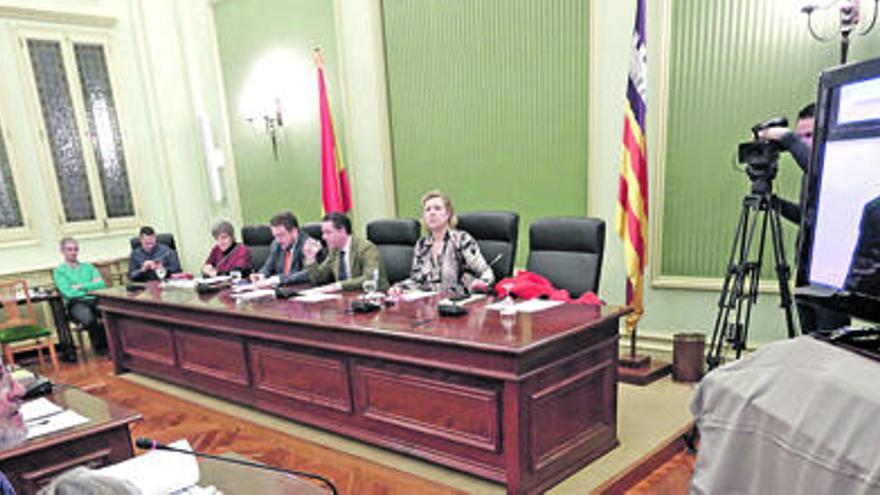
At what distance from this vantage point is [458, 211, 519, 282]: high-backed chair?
3.21m

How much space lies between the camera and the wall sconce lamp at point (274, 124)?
5387 millimetres

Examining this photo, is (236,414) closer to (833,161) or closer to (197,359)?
(197,359)

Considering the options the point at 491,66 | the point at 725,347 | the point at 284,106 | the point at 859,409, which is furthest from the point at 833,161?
the point at 284,106

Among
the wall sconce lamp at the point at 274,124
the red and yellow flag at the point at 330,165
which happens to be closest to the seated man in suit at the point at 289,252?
the red and yellow flag at the point at 330,165

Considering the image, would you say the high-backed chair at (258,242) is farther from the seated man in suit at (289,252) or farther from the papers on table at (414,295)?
the papers on table at (414,295)

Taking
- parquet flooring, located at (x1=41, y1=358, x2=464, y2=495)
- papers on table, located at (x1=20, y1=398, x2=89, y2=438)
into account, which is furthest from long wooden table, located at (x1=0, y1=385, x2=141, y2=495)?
parquet flooring, located at (x1=41, y1=358, x2=464, y2=495)

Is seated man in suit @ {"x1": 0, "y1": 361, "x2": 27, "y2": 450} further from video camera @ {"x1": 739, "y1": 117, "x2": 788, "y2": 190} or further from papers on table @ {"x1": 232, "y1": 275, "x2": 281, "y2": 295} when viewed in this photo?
video camera @ {"x1": 739, "y1": 117, "x2": 788, "y2": 190}

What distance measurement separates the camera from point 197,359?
11.5ft

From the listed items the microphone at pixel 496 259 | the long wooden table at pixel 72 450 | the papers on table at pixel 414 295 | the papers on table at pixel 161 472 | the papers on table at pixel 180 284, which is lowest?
the papers on table at pixel 180 284

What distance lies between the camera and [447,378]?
2.21 m

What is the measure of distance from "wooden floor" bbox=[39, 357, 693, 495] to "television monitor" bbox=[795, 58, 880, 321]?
4.96 ft

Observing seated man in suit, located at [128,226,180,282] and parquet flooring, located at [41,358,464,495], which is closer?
parquet flooring, located at [41,358,464,495]

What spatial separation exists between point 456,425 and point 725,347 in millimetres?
1956

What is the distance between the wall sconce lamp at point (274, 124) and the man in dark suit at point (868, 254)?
5.37 metres
